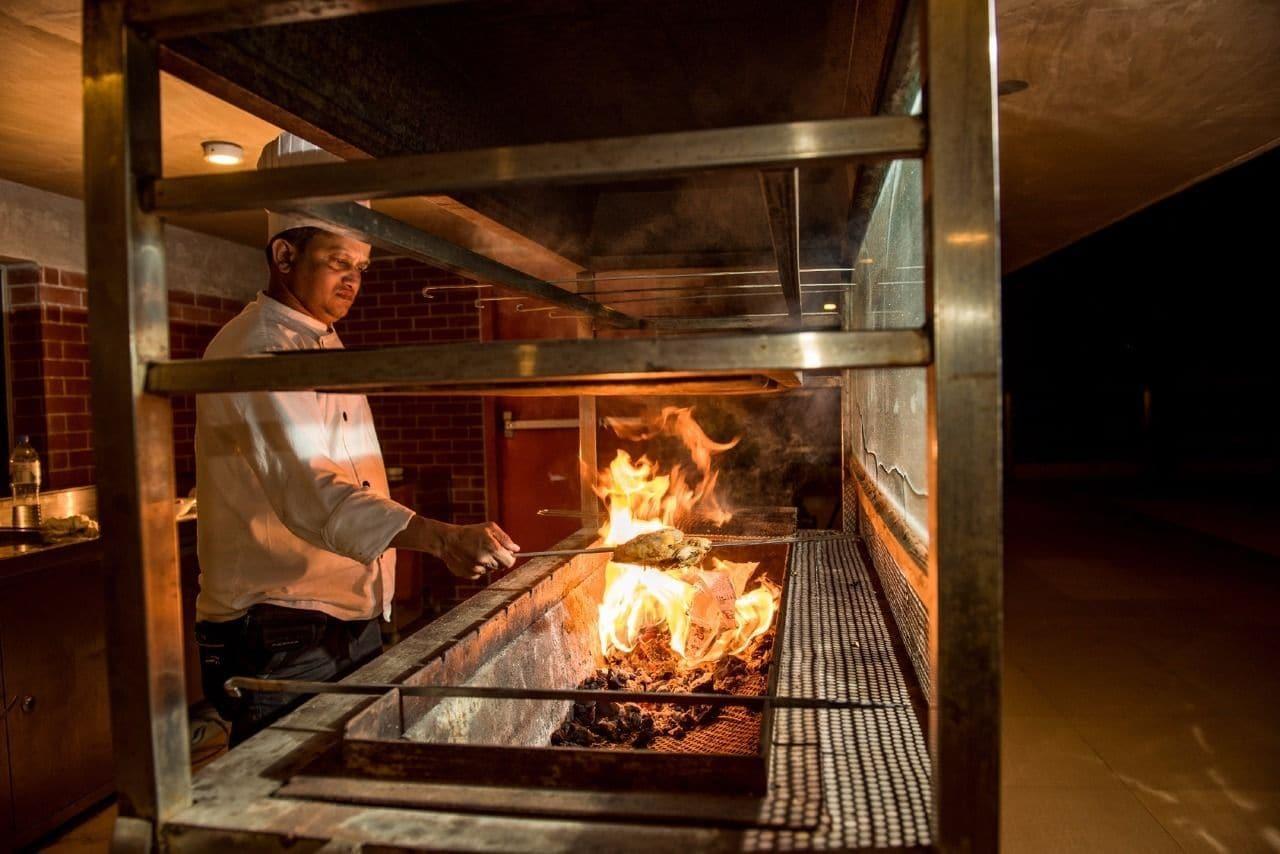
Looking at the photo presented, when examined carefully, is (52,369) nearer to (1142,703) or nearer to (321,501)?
(321,501)

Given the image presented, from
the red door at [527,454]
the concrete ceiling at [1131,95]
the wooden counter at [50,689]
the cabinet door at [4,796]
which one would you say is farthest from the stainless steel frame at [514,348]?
the red door at [527,454]

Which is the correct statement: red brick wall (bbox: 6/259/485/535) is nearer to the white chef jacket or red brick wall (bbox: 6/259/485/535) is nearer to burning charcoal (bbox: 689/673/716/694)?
the white chef jacket

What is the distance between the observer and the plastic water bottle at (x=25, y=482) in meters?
4.40

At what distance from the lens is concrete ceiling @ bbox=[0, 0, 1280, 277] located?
235 cm

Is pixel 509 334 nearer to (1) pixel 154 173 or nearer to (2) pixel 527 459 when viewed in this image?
(2) pixel 527 459

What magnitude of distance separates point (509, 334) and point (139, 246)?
5963 millimetres

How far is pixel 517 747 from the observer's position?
1372mm

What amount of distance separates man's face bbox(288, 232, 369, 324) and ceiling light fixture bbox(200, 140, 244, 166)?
2.35 meters

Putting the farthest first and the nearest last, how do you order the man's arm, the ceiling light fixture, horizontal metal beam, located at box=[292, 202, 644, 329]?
the ceiling light fixture < the man's arm < horizontal metal beam, located at box=[292, 202, 644, 329]

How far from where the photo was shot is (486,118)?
233 centimetres

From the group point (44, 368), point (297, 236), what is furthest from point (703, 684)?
point (44, 368)

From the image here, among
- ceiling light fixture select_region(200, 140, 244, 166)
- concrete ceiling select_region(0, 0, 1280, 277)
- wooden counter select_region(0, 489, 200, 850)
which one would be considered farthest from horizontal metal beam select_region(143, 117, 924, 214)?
ceiling light fixture select_region(200, 140, 244, 166)

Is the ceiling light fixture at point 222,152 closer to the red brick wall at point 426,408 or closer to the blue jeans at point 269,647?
the red brick wall at point 426,408

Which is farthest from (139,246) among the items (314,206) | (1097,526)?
(1097,526)
